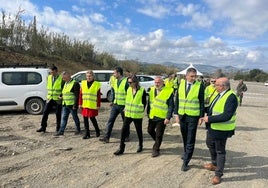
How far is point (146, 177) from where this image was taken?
5.89 meters

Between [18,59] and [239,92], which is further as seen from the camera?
[18,59]

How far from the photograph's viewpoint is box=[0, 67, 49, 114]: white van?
40.4 ft

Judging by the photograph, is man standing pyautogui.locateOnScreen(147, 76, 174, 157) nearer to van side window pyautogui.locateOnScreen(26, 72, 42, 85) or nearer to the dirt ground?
the dirt ground

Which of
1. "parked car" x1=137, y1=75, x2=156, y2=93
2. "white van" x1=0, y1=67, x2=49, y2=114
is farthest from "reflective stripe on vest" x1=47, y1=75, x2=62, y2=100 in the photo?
"parked car" x1=137, y1=75, x2=156, y2=93

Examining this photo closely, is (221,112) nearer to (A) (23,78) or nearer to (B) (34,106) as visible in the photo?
(B) (34,106)

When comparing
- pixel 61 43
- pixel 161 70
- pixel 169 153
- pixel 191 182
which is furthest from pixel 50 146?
pixel 161 70

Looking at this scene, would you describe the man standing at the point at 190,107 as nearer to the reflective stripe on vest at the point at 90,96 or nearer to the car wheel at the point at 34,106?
the reflective stripe on vest at the point at 90,96

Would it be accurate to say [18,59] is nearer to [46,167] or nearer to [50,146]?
[50,146]

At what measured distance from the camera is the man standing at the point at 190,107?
6.21 m

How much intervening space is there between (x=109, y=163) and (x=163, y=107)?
1.70 metres

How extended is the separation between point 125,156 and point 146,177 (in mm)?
1393

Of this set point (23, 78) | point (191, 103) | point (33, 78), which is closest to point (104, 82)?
point (33, 78)

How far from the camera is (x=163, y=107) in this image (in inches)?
279

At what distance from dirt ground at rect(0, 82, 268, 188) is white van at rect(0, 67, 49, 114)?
2.82 meters
